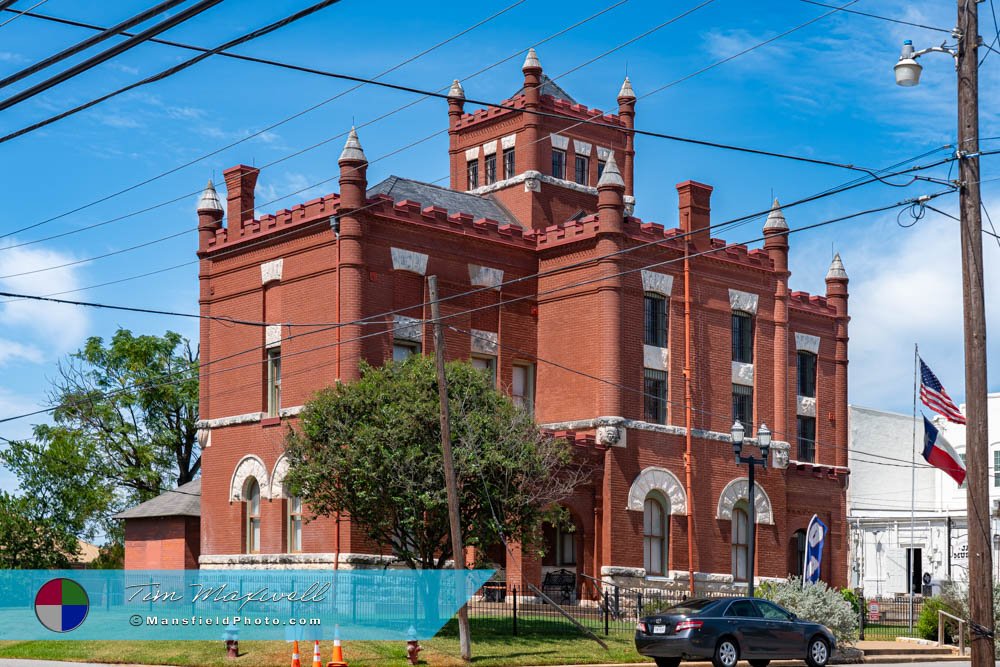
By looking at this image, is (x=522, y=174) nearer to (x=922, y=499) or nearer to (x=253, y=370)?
(x=253, y=370)

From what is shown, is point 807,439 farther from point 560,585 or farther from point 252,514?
point 252,514

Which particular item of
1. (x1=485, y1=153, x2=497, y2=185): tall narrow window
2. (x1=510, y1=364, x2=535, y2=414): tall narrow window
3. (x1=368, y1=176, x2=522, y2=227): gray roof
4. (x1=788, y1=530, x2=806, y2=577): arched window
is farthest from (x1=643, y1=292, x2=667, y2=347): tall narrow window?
(x1=788, y1=530, x2=806, y2=577): arched window

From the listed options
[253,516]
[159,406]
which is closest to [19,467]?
[159,406]

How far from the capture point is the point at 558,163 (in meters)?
49.3

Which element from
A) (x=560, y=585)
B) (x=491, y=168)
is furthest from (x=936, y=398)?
(x=491, y=168)

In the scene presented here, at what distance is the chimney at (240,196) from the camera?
1705 inches

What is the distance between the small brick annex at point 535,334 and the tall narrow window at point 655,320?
0.32m

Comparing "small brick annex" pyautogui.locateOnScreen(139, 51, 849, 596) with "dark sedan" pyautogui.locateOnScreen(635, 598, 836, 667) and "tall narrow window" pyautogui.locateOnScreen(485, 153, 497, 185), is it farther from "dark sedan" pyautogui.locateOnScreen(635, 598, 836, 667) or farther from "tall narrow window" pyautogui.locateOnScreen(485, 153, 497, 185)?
"dark sedan" pyautogui.locateOnScreen(635, 598, 836, 667)

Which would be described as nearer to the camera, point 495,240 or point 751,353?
point 495,240

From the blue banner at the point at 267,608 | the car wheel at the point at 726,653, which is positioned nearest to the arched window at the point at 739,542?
the blue banner at the point at 267,608

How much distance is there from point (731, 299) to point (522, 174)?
871 cm

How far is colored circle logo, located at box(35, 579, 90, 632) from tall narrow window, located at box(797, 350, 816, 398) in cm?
2694

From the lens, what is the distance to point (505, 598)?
37.2m

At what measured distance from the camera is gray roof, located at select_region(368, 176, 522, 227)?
144 feet
